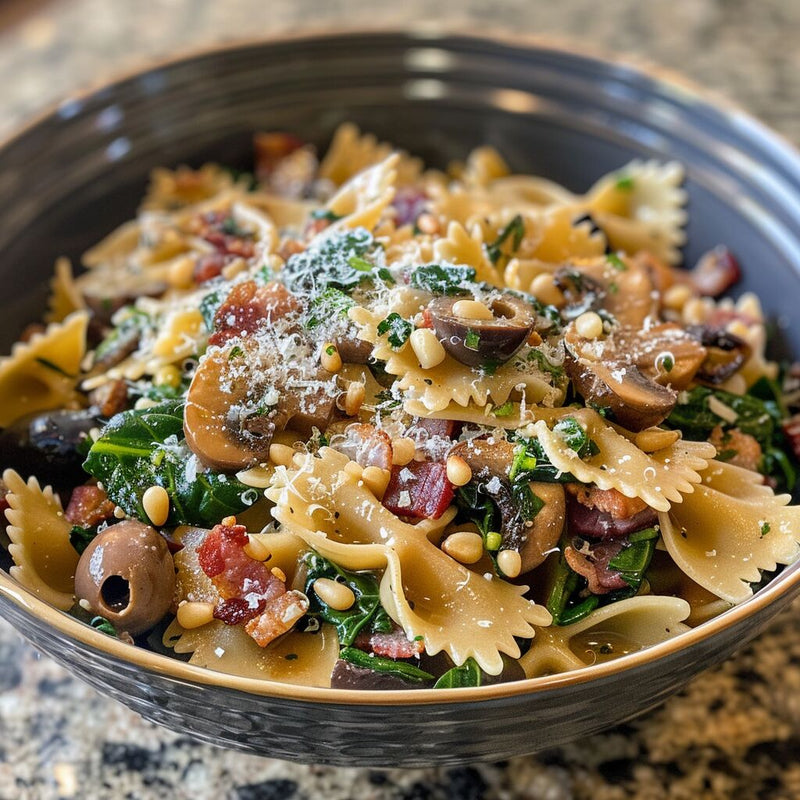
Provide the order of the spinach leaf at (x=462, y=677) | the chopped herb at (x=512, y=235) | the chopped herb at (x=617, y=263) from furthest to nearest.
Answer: the chopped herb at (x=512, y=235) → the chopped herb at (x=617, y=263) → the spinach leaf at (x=462, y=677)

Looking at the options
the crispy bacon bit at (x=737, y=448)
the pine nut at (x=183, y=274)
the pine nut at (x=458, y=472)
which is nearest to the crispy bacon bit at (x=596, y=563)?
the pine nut at (x=458, y=472)

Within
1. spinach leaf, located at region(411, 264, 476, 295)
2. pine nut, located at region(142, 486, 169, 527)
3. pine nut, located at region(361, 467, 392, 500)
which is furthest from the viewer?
spinach leaf, located at region(411, 264, 476, 295)

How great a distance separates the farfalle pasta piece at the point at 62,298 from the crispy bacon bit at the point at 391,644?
7.57 feet

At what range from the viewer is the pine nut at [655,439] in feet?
9.52

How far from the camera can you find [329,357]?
2.90 m

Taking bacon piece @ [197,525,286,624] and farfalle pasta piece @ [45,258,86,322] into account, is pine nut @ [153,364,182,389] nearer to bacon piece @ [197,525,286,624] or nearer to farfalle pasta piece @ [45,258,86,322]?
bacon piece @ [197,525,286,624]

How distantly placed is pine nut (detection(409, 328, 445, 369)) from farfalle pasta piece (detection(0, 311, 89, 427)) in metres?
1.61

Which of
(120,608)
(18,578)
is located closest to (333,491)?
(120,608)

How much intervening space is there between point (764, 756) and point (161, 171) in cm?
382

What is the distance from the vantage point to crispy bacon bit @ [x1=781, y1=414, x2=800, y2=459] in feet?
11.0

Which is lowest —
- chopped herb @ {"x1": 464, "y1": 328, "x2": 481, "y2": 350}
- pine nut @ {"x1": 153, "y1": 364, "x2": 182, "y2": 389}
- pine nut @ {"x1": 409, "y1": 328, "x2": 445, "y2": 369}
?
pine nut @ {"x1": 153, "y1": 364, "x2": 182, "y2": 389}

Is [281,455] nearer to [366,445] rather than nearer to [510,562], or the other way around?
[366,445]

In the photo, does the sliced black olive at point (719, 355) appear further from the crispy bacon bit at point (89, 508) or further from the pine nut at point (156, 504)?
the crispy bacon bit at point (89, 508)

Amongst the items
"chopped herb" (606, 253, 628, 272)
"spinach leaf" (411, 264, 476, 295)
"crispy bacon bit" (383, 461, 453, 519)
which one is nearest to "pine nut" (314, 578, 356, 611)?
"crispy bacon bit" (383, 461, 453, 519)
